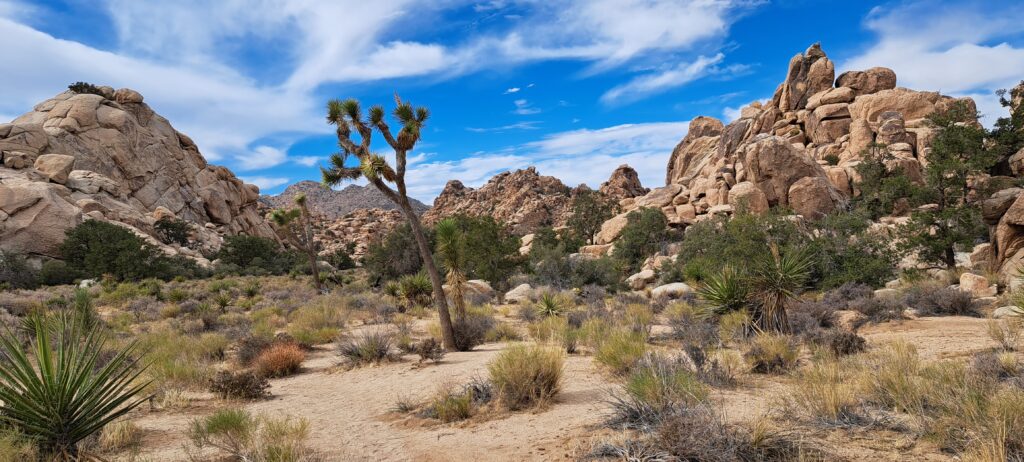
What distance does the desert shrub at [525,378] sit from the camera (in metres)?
6.83

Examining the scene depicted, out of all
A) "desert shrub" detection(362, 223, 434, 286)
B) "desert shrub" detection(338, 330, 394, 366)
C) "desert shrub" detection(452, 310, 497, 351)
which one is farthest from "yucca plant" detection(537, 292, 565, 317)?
"desert shrub" detection(362, 223, 434, 286)

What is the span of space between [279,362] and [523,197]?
3076 inches

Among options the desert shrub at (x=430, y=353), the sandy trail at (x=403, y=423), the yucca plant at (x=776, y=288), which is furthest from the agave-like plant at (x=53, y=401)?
the yucca plant at (x=776, y=288)

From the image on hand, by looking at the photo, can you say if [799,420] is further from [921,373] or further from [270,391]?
[270,391]

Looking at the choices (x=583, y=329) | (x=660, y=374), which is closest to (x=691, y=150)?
(x=583, y=329)

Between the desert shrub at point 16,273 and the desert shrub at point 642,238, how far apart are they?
1578 inches

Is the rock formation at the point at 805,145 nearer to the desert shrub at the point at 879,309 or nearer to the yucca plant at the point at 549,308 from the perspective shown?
the desert shrub at the point at 879,309

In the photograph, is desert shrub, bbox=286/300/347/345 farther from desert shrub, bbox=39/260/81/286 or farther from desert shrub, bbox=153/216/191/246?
desert shrub, bbox=153/216/191/246

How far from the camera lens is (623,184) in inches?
3174

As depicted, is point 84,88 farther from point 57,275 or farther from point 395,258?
point 395,258

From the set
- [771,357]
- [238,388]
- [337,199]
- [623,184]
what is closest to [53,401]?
[238,388]

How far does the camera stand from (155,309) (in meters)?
20.0

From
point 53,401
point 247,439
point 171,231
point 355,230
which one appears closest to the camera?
point 53,401

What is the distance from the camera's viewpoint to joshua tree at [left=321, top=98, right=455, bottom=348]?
1194cm
